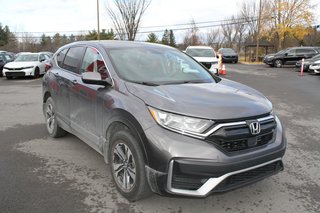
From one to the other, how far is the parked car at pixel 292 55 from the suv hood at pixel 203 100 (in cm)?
2432

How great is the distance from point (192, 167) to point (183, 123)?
0.41 meters

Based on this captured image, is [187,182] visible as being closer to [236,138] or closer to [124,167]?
[236,138]

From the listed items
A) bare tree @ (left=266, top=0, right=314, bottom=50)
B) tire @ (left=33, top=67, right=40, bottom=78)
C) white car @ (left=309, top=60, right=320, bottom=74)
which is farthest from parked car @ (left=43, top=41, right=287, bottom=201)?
bare tree @ (left=266, top=0, right=314, bottom=50)

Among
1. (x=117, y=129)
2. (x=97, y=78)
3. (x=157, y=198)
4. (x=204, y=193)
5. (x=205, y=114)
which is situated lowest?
(x=157, y=198)

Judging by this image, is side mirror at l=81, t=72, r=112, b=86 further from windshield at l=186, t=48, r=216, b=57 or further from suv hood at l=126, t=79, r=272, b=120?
windshield at l=186, t=48, r=216, b=57

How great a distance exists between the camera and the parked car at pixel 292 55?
24844 mm

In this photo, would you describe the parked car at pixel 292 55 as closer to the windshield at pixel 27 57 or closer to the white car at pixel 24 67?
the white car at pixel 24 67

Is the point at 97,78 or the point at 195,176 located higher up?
the point at 97,78

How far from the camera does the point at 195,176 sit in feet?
8.92

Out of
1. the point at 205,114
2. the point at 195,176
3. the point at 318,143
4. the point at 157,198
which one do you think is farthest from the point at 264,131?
the point at 318,143

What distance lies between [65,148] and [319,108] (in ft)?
23.2

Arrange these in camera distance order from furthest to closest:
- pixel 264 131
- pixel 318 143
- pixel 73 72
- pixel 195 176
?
1. pixel 318 143
2. pixel 73 72
3. pixel 264 131
4. pixel 195 176

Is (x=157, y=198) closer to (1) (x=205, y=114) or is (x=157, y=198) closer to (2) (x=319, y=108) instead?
(1) (x=205, y=114)

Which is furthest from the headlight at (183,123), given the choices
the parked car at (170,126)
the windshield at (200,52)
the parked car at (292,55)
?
the parked car at (292,55)
